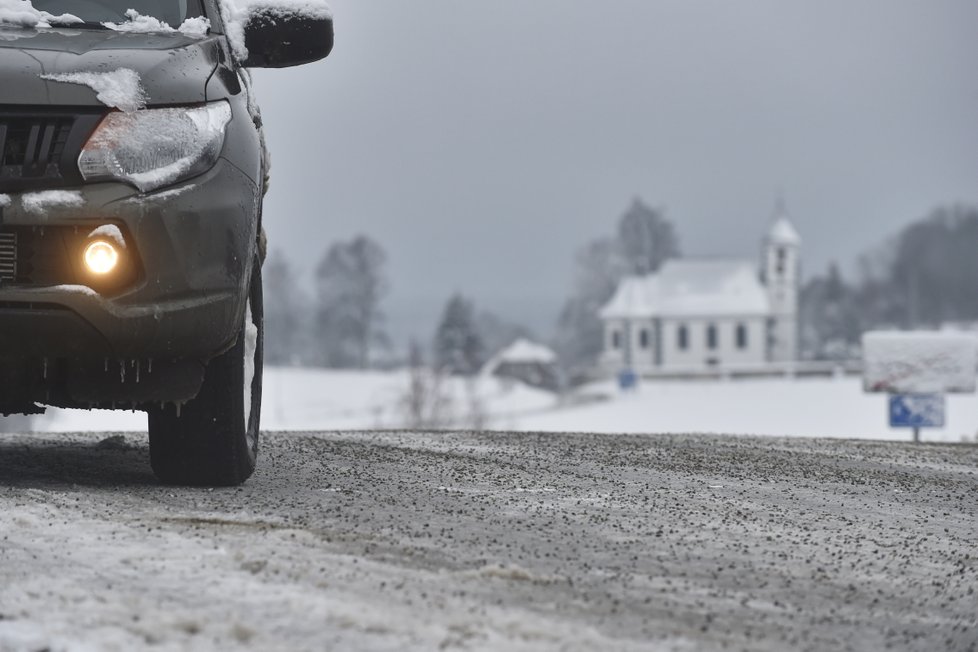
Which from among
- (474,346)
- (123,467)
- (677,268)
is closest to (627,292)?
(677,268)

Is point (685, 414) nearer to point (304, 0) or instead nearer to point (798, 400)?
point (798, 400)

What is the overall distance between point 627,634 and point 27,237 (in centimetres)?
235

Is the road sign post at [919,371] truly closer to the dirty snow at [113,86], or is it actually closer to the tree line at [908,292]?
the dirty snow at [113,86]

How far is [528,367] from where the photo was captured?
344 feet

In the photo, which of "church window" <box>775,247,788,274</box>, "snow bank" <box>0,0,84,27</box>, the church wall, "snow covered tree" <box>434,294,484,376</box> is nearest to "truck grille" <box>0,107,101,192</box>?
"snow bank" <box>0,0,84,27</box>

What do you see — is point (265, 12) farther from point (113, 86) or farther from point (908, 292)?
point (908, 292)

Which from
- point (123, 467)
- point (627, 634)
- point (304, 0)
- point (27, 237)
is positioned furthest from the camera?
point (123, 467)

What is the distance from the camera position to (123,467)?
6.04 m

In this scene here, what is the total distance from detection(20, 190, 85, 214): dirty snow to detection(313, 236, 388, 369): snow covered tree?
355 ft

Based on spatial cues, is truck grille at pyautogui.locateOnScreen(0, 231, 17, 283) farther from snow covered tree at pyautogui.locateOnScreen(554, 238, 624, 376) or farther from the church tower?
snow covered tree at pyautogui.locateOnScreen(554, 238, 624, 376)

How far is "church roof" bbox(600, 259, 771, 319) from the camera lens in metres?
96.8

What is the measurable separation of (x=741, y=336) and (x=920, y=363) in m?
84.0

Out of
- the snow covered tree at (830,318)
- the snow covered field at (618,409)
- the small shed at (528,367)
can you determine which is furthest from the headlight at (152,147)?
the snow covered tree at (830,318)

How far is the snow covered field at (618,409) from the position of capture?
53875 millimetres
